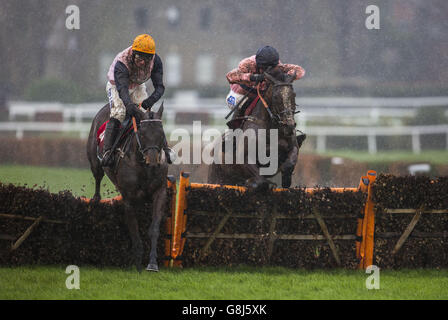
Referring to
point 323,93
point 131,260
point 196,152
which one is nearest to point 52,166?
point 196,152

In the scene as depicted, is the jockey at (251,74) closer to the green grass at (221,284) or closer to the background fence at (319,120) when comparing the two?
the green grass at (221,284)

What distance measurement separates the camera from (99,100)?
109 feet

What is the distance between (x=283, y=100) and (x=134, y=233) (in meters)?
2.01

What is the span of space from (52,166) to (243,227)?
402 inches

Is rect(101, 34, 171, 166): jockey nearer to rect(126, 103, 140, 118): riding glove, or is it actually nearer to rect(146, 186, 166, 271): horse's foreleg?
rect(126, 103, 140, 118): riding glove

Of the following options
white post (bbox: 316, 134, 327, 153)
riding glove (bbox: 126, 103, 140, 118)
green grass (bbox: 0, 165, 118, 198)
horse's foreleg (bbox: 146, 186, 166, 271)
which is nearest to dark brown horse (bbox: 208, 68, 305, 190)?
horse's foreleg (bbox: 146, 186, 166, 271)

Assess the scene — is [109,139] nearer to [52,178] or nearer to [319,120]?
[52,178]

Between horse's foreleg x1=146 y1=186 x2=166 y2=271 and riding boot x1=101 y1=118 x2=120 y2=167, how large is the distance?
65cm

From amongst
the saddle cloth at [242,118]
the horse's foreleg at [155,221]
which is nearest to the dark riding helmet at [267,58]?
the saddle cloth at [242,118]

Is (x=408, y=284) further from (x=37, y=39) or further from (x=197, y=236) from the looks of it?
(x=37, y=39)

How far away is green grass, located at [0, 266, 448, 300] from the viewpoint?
593 centimetres

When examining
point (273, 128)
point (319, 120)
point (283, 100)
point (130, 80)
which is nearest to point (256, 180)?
point (273, 128)

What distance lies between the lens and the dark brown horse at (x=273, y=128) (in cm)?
729

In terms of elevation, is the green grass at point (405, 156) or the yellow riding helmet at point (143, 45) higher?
the yellow riding helmet at point (143, 45)
